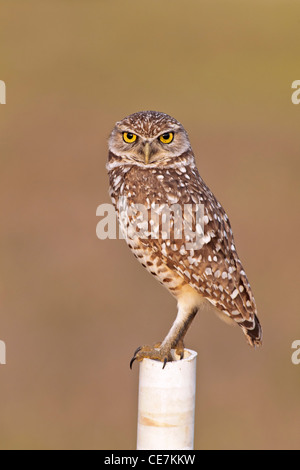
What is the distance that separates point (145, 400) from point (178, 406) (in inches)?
4.7

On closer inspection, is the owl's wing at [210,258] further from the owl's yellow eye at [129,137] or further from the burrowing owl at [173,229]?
the owl's yellow eye at [129,137]

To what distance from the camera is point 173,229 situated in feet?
9.48

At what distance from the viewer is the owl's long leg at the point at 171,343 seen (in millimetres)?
2922

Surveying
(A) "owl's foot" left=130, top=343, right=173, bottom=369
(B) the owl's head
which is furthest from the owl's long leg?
(B) the owl's head

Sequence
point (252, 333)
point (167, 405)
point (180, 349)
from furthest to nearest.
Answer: point (180, 349) < point (252, 333) < point (167, 405)

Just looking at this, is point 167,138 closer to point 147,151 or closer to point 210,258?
point 147,151

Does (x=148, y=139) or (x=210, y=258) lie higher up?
(x=148, y=139)

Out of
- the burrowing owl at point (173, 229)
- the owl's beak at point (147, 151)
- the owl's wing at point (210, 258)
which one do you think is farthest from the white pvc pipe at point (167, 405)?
the owl's beak at point (147, 151)

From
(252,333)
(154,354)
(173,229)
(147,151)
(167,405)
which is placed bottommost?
(167,405)

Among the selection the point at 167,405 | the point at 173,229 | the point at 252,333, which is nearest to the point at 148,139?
the point at 173,229

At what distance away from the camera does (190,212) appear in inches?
114

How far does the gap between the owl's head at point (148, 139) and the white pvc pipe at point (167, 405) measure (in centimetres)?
77

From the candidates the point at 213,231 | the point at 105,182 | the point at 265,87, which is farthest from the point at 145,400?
the point at 265,87

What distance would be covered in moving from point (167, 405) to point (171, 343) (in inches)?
17.4
